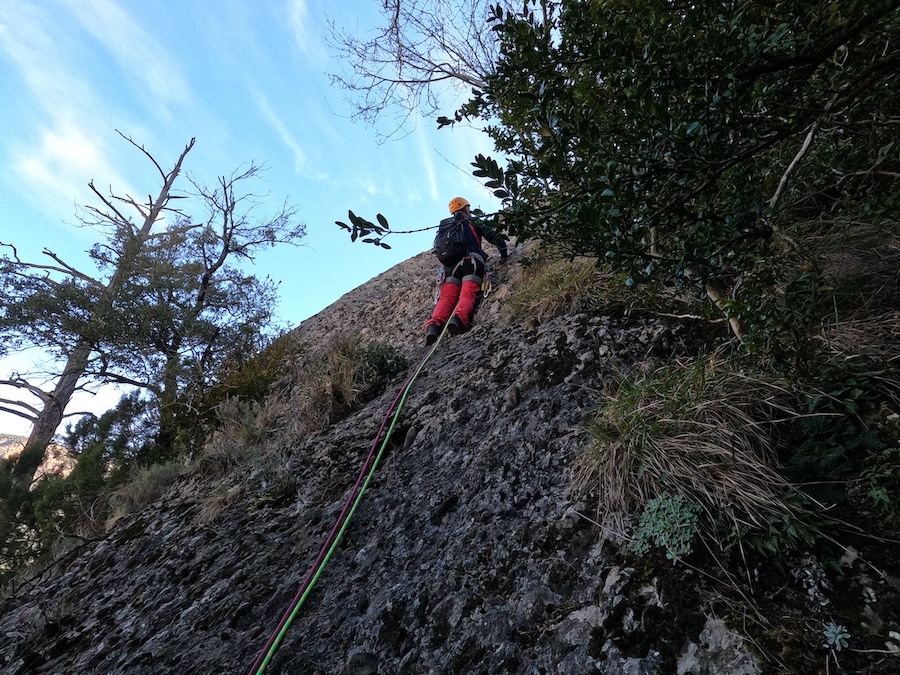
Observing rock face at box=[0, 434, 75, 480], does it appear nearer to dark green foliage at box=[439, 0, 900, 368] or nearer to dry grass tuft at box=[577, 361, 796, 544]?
dry grass tuft at box=[577, 361, 796, 544]

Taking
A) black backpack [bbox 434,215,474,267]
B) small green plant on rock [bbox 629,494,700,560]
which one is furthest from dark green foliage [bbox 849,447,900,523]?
black backpack [bbox 434,215,474,267]

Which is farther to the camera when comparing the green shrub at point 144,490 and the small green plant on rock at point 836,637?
the green shrub at point 144,490

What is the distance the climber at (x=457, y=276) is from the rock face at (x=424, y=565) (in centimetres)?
104

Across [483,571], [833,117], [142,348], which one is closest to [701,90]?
[833,117]

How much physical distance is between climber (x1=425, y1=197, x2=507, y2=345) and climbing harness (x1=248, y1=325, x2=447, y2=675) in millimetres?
1711

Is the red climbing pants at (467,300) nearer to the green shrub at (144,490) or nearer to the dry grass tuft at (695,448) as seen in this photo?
the dry grass tuft at (695,448)

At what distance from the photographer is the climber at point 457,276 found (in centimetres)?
546

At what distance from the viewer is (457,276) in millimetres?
6113

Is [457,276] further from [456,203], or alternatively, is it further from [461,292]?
[456,203]

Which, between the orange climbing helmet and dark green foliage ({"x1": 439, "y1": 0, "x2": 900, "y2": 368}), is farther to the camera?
the orange climbing helmet

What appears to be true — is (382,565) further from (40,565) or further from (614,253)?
(40,565)

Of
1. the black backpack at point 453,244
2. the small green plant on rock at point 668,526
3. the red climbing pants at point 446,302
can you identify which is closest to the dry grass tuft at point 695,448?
the small green plant on rock at point 668,526

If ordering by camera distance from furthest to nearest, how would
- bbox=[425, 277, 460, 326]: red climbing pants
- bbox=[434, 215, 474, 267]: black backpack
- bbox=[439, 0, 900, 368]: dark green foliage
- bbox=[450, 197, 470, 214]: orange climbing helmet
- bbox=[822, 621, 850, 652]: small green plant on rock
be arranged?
bbox=[450, 197, 470, 214]: orange climbing helmet, bbox=[434, 215, 474, 267]: black backpack, bbox=[425, 277, 460, 326]: red climbing pants, bbox=[439, 0, 900, 368]: dark green foliage, bbox=[822, 621, 850, 652]: small green plant on rock

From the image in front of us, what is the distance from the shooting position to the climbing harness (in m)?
2.04
